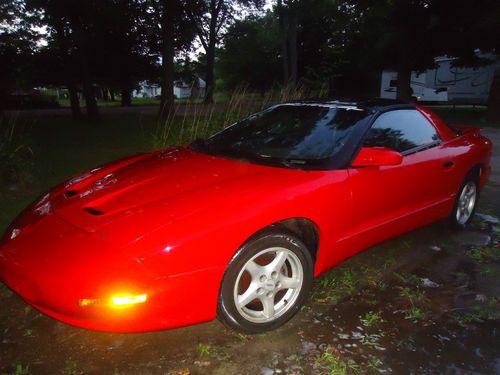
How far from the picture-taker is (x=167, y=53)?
10945 mm

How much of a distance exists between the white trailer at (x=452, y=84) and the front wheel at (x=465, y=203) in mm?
16579

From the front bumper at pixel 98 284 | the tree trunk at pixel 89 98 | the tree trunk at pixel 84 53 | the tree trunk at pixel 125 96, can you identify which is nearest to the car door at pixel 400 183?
the front bumper at pixel 98 284

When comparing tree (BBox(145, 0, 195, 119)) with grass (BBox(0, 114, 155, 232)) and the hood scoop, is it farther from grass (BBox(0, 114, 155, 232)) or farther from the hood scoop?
the hood scoop

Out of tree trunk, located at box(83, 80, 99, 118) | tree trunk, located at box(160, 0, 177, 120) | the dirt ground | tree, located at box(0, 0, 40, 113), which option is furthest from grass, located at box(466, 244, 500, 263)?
tree trunk, located at box(83, 80, 99, 118)

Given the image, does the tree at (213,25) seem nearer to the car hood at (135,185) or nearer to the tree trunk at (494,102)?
the tree trunk at (494,102)

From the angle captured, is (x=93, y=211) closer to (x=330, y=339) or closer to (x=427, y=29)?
(x=330, y=339)

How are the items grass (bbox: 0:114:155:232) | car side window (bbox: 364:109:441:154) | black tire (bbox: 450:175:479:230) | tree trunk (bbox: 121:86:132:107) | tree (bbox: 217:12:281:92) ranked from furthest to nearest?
tree (bbox: 217:12:281:92)
tree trunk (bbox: 121:86:132:107)
grass (bbox: 0:114:155:232)
black tire (bbox: 450:175:479:230)
car side window (bbox: 364:109:441:154)

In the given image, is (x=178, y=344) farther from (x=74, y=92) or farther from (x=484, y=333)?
(x=74, y=92)

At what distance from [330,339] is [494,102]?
1539 centimetres

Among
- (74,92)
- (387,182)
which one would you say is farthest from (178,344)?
(74,92)

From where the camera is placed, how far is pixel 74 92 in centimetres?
1445

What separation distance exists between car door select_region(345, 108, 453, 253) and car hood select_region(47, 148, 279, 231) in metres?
0.76

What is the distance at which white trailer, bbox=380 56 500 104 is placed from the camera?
794 inches

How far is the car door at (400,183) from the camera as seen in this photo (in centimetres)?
287
